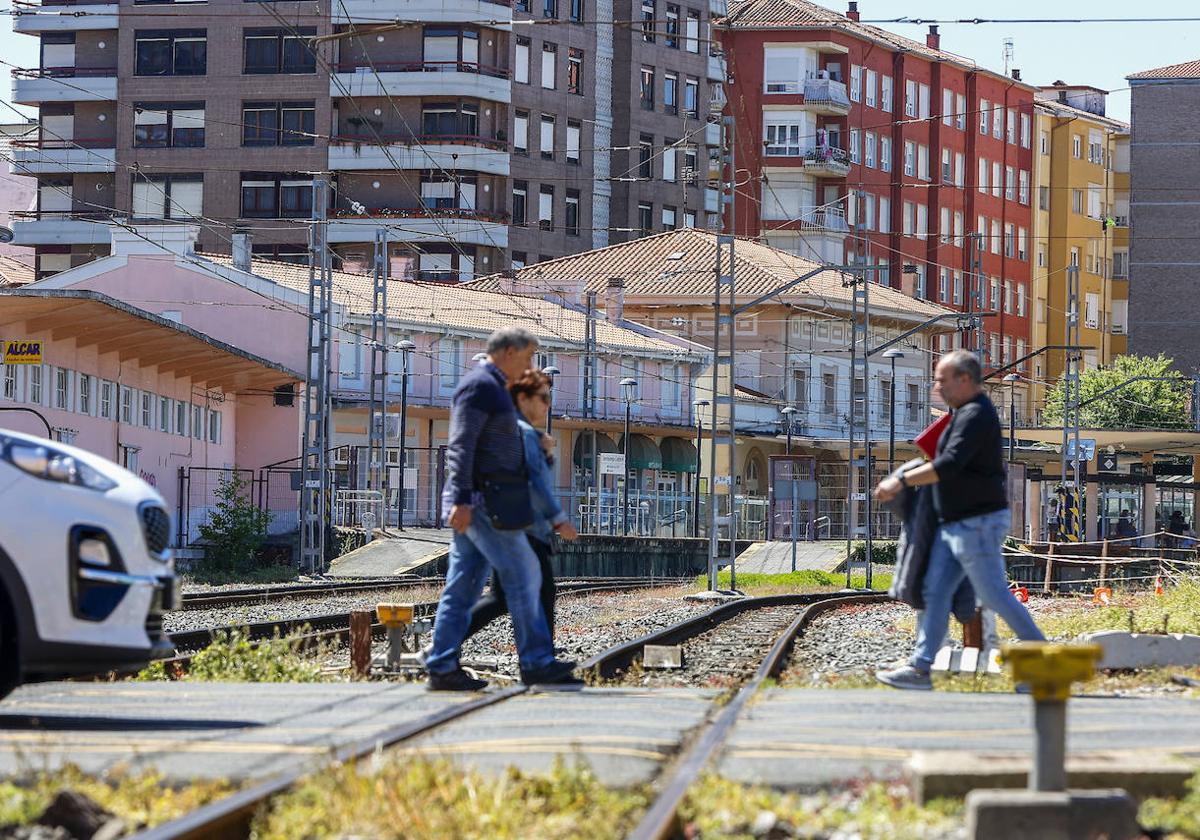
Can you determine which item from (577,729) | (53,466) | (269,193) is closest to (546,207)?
(269,193)

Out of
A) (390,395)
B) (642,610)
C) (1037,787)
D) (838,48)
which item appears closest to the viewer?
(1037,787)

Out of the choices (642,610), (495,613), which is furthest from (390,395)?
(495,613)

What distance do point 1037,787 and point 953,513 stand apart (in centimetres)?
513

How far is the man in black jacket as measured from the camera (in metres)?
11.4

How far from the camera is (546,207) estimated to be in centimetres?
8994

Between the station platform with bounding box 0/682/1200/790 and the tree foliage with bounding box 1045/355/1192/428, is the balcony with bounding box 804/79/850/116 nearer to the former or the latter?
the tree foliage with bounding box 1045/355/1192/428

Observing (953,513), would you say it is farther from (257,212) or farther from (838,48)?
(838,48)

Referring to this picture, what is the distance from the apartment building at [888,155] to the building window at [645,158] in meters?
4.37

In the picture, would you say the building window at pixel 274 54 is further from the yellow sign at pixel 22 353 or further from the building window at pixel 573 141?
the yellow sign at pixel 22 353

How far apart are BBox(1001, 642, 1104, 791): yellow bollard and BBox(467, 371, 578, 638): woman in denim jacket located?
4.96m

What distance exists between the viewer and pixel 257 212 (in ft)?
281

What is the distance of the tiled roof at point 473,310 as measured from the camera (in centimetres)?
7069

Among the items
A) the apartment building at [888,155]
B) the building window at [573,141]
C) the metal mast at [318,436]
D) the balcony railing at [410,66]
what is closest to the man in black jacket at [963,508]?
the metal mast at [318,436]

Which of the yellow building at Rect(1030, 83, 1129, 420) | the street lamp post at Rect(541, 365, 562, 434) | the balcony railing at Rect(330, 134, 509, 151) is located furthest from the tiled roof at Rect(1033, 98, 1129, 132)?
the street lamp post at Rect(541, 365, 562, 434)
